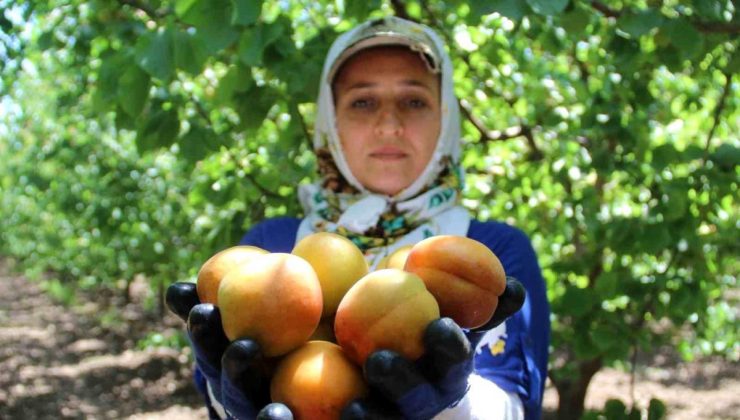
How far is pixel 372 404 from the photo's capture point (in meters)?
1.02

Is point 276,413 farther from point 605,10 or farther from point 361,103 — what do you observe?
point 605,10

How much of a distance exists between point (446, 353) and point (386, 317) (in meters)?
0.10

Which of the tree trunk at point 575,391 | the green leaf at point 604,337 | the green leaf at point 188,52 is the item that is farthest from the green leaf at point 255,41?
the tree trunk at point 575,391

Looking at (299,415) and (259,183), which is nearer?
(299,415)

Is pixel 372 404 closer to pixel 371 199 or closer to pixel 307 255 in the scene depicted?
pixel 307 255

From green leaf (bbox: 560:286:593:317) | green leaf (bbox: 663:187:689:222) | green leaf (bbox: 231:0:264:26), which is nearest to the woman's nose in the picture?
green leaf (bbox: 231:0:264:26)

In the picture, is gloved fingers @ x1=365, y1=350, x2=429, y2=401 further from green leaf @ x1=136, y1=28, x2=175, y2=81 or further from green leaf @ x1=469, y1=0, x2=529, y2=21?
green leaf @ x1=136, y1=28, x2=175, y2=81

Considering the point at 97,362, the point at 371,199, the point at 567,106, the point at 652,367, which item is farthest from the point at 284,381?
the point at 97,362

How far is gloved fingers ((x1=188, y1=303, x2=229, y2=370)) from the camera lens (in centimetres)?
109

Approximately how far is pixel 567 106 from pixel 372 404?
9.88 ft

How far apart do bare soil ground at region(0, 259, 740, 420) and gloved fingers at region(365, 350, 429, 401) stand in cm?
421

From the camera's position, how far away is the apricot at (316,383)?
1.03 meters

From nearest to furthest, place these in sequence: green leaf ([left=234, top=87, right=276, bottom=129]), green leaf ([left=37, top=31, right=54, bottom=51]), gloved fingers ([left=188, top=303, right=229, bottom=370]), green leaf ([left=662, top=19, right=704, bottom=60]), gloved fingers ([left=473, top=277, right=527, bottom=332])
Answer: gloved fingers ([left=188, top=303, right=229, bottom=370]) < gloved fingers ([left=473, top=277, right=527, bottom=332]) < green leaf ([left=662, top=19, right=704, bottom=60]) < green leaf ([left=234, top=87, right=276, bottom=129]) < green leaf ([left=37, top=31, right=54, bottom=51])

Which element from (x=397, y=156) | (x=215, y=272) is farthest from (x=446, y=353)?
(x=397, y=156)
